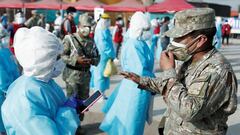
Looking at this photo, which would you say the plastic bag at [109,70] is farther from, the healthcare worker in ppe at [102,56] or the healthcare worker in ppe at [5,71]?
the healthcare worker in ppe at [5,71]

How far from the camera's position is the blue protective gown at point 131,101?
16.0 ft

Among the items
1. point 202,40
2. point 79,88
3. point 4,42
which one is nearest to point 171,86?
point 202,40

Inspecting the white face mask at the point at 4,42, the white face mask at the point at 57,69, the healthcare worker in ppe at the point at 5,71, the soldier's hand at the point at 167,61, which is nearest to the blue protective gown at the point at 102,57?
the white face mask at the point at 4,42

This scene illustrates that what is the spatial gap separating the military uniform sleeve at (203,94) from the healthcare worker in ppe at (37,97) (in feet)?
2.17

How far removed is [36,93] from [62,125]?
0.25 metres

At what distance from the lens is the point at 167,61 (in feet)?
7.63

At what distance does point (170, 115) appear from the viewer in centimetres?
255

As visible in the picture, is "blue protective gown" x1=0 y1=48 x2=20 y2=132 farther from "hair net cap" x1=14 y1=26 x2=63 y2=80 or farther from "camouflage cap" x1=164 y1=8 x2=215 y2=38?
"camouflage cap" x1=164 y1=8 x2=215 y2=38

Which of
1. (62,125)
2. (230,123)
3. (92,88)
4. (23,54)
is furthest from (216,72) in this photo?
(92,88)

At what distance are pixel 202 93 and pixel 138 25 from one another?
324 cm

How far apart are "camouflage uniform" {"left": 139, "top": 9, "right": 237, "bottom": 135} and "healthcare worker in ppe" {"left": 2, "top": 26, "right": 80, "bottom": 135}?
650mm

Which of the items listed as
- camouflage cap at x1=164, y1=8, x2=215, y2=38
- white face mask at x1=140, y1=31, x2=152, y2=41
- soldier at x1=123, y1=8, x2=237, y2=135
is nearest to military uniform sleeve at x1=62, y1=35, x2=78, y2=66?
white face mask at x1=140, y1=31, x2=152, y2=41

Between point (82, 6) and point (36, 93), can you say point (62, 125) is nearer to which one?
point (36, 93)

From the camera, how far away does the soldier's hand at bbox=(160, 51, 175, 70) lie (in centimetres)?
230
